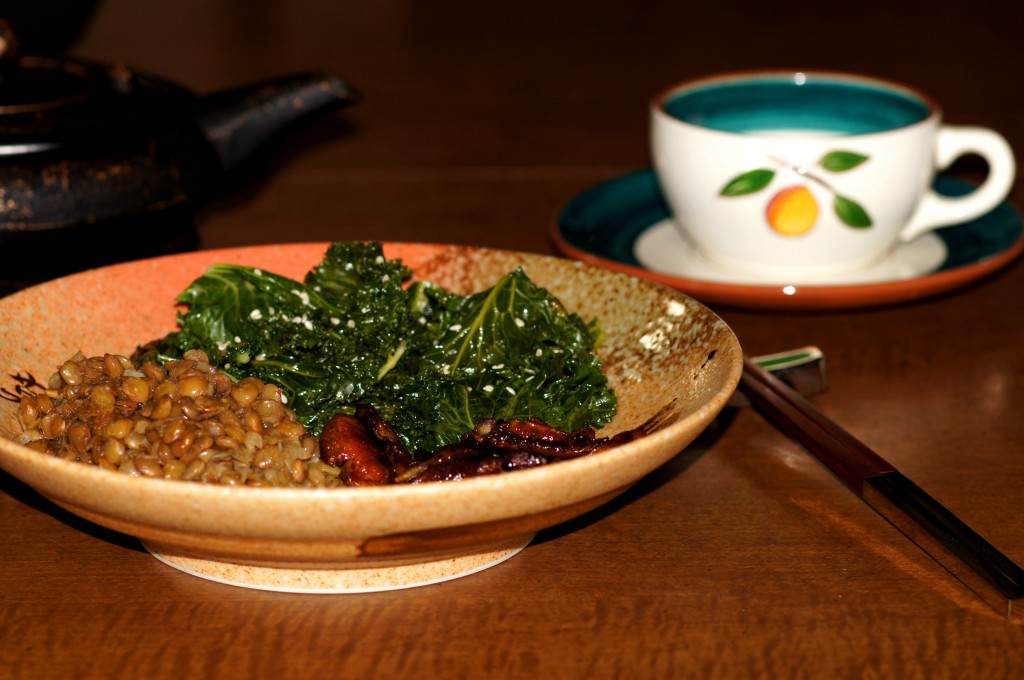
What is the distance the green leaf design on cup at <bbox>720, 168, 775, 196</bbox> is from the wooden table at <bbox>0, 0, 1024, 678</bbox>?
0.57 feet

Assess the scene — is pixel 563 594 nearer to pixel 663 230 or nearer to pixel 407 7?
pixel 663 230

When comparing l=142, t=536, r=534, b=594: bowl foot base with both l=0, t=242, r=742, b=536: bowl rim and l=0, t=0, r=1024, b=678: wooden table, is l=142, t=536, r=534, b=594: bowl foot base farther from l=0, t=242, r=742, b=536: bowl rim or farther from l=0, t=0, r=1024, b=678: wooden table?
l=0, t=242, r=742, b=536: bowl rim

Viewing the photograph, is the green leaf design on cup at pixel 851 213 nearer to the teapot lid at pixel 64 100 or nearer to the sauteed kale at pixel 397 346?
A: the sauteed kale at pixel 397 346

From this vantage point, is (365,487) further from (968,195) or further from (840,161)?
(968,195)

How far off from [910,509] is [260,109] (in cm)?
123

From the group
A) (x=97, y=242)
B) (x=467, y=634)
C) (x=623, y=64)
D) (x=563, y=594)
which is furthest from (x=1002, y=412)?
(x=623, y=64)

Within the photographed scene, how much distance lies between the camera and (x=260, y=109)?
193 cm

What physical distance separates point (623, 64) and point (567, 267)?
2.03 meters

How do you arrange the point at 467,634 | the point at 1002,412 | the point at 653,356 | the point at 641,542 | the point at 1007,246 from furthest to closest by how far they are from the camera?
the point at 1007,246
the point at 1002,412
the point at 653,356
the point at 641,542
the point at 467,634

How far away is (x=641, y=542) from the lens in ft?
3.94

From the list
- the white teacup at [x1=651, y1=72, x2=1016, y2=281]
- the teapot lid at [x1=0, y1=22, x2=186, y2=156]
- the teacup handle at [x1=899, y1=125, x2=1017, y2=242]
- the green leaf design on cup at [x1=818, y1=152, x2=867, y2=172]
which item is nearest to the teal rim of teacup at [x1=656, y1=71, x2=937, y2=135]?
the white teacup at [x1=651, y1=72, x2=1016, y2=281]

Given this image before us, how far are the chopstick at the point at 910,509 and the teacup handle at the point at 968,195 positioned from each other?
0.66 metres

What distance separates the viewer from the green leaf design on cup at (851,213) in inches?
68.7

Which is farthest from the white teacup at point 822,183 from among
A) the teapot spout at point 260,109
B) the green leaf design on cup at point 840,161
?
the teapot spout at point 260,109
